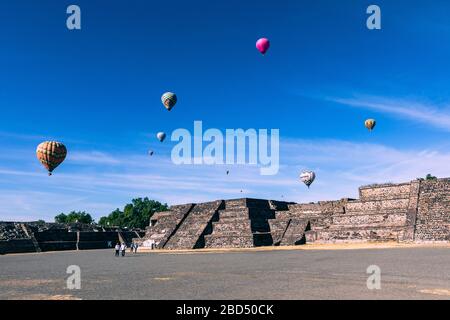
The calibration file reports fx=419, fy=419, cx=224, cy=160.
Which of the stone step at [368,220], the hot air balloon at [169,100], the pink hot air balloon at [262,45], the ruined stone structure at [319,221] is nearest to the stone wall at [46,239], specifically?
the ruined stone structure at [319,221]

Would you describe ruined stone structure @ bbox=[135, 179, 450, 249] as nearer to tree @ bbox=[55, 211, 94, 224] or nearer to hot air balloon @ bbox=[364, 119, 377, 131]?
hot air balloon @ bbox=[364, 119, 377, 131]

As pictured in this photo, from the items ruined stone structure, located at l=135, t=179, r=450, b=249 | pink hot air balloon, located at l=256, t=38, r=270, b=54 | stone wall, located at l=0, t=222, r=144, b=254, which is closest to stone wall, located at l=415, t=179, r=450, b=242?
ruined stone structure, located at l=135, t=179, r=450, b=249

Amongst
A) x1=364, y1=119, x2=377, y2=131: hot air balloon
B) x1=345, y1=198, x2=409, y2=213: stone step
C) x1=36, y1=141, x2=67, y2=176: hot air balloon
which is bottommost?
x1=345, y1=198, x2=409, y2=213: stone step

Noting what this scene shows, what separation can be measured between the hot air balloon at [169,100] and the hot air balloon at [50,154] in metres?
11.7

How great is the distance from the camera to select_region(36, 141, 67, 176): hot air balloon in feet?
140

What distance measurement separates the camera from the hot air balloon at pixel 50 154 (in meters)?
42.5

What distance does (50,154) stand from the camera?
139ft

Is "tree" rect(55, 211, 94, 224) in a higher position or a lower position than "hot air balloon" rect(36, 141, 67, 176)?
lower

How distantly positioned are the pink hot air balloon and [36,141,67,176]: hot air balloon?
74.2 ft

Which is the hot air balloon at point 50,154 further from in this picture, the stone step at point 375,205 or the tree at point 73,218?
the tree at point 73,218
